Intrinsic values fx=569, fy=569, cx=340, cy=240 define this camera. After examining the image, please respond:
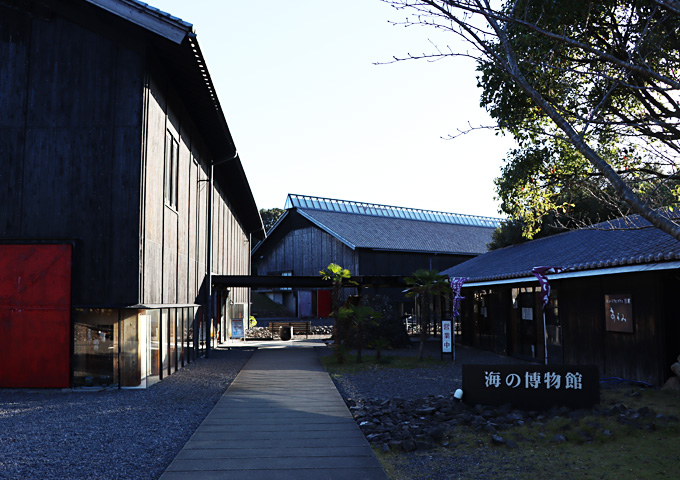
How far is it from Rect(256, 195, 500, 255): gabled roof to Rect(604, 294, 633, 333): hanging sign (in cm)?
2701

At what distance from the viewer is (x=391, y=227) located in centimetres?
4850

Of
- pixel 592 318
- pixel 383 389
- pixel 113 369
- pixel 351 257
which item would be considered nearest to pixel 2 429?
pixel 113 369

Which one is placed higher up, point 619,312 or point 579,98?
point 579,98

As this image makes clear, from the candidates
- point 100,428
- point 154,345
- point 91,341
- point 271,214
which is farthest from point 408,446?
point 271,214

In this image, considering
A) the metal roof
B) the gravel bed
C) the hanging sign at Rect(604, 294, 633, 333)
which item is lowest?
the gravel bed

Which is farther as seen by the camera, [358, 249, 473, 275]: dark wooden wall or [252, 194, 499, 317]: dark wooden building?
[252, 194, 499, 317]: dark wooden building

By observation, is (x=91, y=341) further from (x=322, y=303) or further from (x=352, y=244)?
(x=322, y=303)

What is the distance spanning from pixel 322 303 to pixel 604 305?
33.0 m

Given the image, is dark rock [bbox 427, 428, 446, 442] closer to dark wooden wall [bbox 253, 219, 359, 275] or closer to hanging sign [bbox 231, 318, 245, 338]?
hanging sign [bbox 231, 318, 245, 338]

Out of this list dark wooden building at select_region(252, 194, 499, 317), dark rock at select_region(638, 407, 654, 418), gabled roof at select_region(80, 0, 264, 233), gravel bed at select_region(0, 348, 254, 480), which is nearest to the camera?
gravel bed at select_region(0, 348, 254, 480)

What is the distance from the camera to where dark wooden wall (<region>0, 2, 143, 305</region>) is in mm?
13070

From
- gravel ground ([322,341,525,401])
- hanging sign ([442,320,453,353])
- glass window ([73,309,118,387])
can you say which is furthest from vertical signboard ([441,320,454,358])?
glass window ([73,309,118,387])

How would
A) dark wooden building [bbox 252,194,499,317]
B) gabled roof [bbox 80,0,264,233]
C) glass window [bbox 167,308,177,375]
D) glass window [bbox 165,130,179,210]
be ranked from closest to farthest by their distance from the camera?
gabled roof [bbox 80,0,264,233], glass window [bbox 165,130,179,210], glass window [bbox 167,308,177,375], dark wooden building [bbox 252,194,499,317]

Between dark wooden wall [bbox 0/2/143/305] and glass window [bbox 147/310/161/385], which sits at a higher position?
dark wooden wall [bbox 0/2/143/305]
